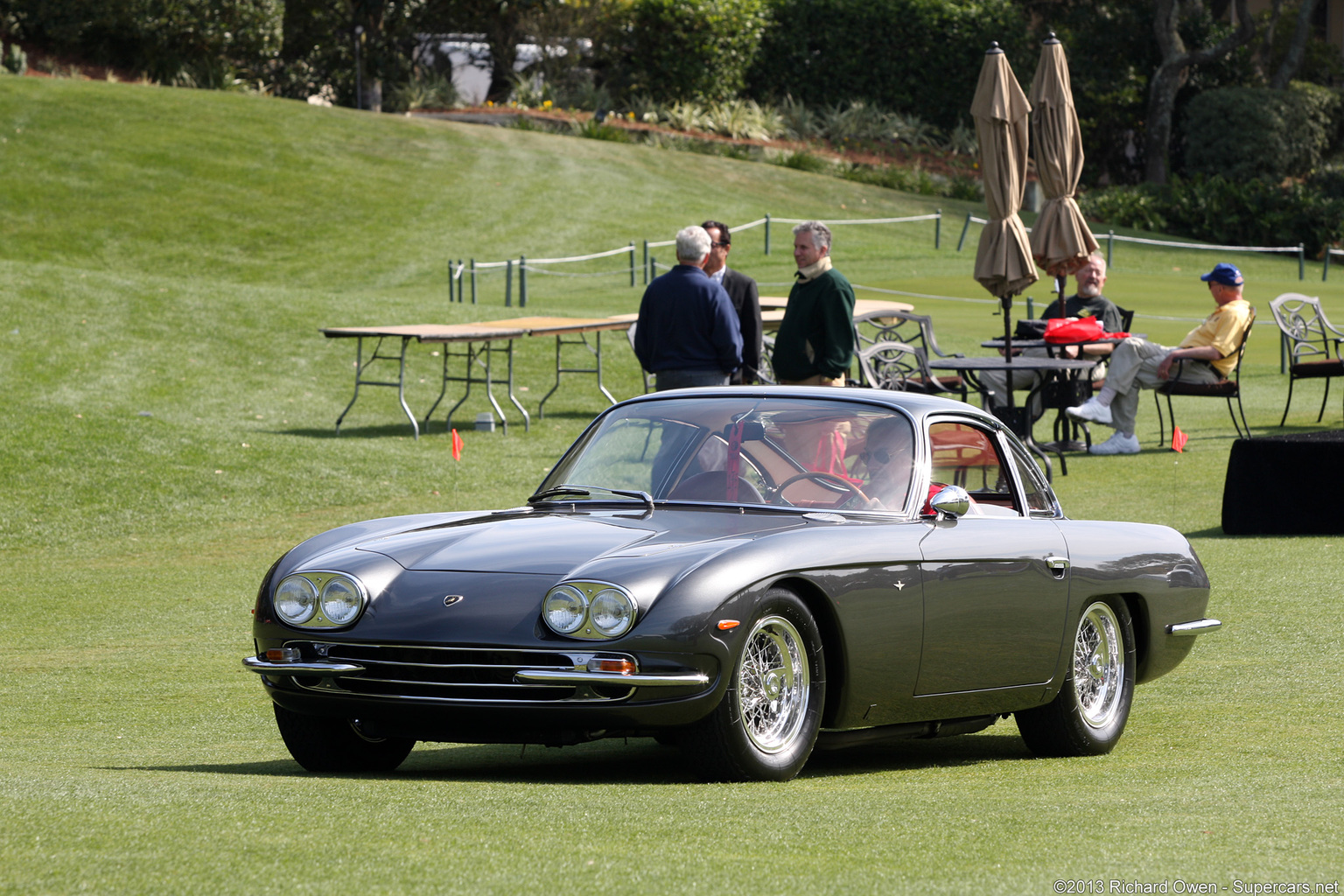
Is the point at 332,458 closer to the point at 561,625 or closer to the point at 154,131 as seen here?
the point at 561,625

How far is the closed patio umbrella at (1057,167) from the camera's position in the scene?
57.2 ft

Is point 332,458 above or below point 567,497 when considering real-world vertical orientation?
below

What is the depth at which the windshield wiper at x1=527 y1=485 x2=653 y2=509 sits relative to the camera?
20.5ft

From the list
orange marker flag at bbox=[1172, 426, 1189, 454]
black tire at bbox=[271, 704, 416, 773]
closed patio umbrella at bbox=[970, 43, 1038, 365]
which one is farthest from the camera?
orange marker flag at bbox=[1172, 426, 1189, 454]

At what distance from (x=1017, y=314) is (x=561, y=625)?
2564cm

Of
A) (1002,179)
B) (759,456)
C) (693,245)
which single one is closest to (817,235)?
(693,245)

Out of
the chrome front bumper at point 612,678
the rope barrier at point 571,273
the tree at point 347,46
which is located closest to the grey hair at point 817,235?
the chrome front bumper at point 612,678

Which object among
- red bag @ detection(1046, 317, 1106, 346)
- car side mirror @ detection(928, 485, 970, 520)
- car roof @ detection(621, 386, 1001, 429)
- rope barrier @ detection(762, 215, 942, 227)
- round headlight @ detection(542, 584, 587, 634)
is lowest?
rope barrier @ detection(762, 215, 942, 227)

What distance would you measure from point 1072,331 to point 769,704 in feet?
39.0

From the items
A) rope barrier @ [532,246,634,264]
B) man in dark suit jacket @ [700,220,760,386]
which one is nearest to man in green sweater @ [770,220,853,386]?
man in dark suit jacket @ [700,220,760,386]

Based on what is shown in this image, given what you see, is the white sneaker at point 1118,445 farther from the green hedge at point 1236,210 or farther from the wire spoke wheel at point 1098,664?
the green hedge at point 1236,210

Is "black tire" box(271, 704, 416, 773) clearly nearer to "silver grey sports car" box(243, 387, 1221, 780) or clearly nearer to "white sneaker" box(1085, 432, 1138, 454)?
"silver grey sports car" box(243, 387, 1221, 780)

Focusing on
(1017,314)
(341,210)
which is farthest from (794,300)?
(341,210)

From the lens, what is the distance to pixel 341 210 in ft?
127
